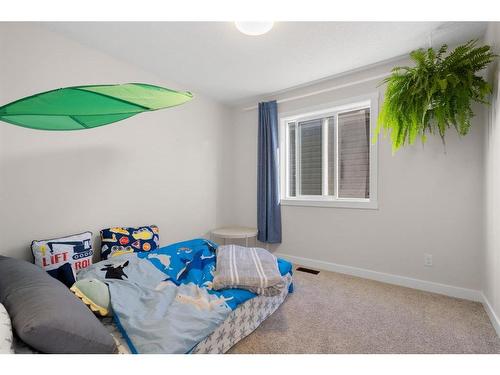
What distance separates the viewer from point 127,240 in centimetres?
236

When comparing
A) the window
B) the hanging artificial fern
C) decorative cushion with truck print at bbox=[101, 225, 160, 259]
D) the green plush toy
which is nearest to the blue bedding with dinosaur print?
the green plush toy

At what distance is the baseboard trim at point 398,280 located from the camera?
2221mm

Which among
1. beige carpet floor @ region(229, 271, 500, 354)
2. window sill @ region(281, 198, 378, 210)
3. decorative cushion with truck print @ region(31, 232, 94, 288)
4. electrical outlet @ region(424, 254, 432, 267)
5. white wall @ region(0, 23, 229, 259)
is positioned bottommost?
beige carpet floor @ region(229, 271, 500, 354)

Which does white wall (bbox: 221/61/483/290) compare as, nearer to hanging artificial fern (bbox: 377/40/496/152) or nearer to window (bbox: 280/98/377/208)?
window (bbox: 280/98/377/208)

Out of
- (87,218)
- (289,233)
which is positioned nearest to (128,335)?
(87,218)

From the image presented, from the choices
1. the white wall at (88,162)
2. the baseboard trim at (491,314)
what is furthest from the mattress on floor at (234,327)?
the baseboard trim at (491,314)

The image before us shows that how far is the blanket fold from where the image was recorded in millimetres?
1750

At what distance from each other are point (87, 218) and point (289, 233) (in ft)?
8.02

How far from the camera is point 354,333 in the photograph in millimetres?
1713

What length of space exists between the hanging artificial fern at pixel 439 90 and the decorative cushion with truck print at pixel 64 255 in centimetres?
295

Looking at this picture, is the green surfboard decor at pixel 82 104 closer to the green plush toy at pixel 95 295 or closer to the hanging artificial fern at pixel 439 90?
the green plush toy at pixel 95 295

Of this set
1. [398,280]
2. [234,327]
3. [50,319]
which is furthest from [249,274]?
[398,280]

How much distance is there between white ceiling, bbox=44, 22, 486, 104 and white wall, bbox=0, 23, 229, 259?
0.24 meters

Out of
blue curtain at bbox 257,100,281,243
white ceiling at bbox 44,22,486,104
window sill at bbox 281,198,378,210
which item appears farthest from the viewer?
blue curtain at bbox 257,100,281,243
